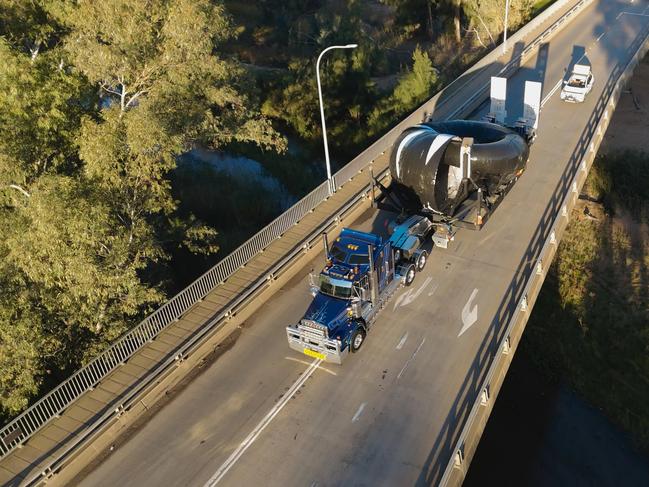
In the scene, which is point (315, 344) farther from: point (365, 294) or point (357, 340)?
point (365, 294)

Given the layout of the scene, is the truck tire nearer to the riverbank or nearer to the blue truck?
the blue truck

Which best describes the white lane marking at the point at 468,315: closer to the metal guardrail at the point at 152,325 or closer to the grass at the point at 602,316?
the metal guardrail at the point at 152,325

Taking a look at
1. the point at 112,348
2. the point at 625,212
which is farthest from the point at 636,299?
the point at 112,348

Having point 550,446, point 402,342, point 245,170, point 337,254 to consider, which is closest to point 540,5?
point 245,170

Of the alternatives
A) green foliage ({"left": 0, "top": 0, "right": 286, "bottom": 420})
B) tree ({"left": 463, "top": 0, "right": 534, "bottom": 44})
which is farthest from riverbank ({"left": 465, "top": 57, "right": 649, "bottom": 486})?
tree ({"left": 463, "top": 0, "right": 534, "bottom": 44})

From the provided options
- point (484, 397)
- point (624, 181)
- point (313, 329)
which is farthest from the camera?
point (624, 181)

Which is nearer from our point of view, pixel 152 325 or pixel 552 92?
pixel 152 325

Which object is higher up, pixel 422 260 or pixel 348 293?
pixel 348 293
